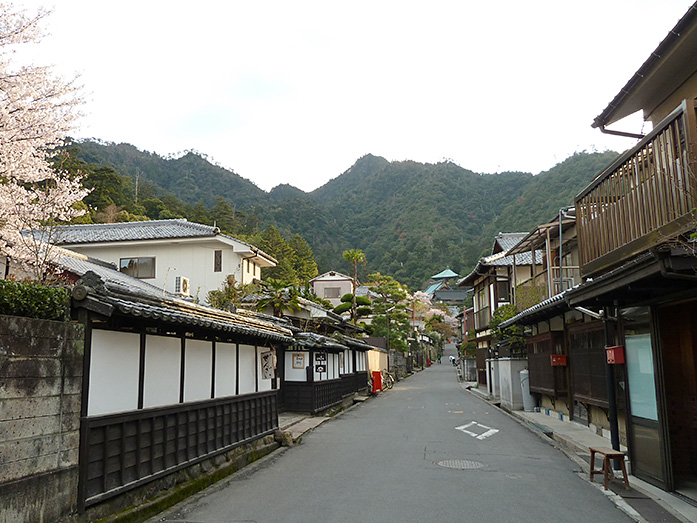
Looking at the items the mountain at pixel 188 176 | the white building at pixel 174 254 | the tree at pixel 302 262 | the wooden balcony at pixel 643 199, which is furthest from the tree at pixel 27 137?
the mountain at pixel 188 176

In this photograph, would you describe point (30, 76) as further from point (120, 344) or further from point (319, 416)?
point (319, 416)

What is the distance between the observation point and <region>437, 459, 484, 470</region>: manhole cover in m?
10.8

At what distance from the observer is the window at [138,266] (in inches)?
1417

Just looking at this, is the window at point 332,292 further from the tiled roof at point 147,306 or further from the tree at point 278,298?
the tiled roof at point 147,306

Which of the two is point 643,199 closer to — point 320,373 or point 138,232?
point 320,373

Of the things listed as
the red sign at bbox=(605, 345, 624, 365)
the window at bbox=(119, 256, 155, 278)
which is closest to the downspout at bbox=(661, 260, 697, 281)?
the red sign at bbox=(605, 345, 624, 365)

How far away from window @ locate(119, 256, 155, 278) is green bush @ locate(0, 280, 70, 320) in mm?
31389

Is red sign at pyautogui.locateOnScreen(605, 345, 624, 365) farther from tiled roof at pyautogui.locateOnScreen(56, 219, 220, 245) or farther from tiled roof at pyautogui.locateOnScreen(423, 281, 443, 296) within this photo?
tiled roof at pyautogui.locateOnScreen(423, 281, 443, 296)

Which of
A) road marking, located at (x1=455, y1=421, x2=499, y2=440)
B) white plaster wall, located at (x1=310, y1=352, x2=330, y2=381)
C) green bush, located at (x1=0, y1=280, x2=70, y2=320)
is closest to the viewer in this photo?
green bush, located at (x1=0, y1=280, x2=70, y2=320)

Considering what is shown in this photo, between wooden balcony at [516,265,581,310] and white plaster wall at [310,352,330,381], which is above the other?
wooden balcony at [516,265,581,310]

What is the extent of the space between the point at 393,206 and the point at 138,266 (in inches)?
3681

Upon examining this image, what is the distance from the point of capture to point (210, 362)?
10.5 metres

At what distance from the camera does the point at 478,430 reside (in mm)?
16453

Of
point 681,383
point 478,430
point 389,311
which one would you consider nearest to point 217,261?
point 389,311
